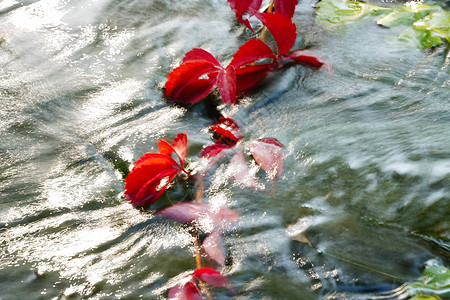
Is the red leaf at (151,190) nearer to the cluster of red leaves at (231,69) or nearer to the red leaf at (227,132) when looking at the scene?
the red leaf at (227,132)

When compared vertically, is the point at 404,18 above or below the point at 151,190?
above

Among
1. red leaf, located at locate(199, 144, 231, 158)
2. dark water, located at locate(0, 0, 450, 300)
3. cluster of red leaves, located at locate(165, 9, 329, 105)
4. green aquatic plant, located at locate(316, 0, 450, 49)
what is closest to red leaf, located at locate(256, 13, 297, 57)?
cluster of red leaves, located at locate(165, 9, 329, 105)

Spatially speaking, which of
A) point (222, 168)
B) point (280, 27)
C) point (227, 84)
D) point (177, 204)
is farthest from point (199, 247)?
point (280, 27)

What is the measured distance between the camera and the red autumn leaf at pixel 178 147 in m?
1.02

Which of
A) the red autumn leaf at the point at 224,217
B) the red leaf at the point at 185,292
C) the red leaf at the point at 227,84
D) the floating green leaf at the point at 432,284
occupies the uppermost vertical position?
the red leaf at the point at 227,84

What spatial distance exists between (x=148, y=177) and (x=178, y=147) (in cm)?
11

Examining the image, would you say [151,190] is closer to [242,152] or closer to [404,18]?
[242,152]

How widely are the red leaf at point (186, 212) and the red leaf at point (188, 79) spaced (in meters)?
0.44

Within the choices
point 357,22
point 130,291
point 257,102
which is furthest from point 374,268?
point 357,22

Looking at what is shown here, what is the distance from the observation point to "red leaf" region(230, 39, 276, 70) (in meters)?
1.31

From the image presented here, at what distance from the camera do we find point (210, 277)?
829 millimetres

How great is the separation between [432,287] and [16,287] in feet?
2.53

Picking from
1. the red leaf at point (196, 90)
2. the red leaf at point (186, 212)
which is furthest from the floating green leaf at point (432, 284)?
the red leaf at point (196, 90)

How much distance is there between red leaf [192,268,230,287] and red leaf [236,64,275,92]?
26.6 inches
